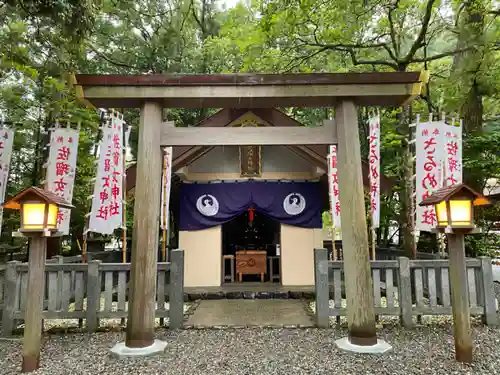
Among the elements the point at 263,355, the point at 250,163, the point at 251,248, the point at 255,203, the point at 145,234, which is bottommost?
the point at 263,355

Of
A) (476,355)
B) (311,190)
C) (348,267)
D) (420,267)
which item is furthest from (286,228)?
(476,355)

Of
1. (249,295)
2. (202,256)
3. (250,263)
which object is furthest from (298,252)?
(202,256)

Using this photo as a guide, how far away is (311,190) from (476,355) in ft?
18.7

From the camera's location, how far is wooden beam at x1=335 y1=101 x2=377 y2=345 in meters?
4.59

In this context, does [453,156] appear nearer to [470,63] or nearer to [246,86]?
[470,63]

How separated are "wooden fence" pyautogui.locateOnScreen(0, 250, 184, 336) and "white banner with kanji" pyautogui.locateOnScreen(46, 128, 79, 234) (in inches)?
38.0

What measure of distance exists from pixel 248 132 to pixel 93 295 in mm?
3658

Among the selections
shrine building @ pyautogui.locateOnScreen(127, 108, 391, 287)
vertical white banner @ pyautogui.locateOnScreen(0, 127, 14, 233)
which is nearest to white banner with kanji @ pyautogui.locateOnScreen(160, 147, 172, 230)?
shrine building @ pyautogui.locateOnScreen(127, 108, 391, 287)

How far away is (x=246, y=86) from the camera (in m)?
4.82

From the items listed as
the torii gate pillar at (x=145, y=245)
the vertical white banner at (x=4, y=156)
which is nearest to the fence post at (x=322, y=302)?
the torii gate pillar at (x=145, y=245)

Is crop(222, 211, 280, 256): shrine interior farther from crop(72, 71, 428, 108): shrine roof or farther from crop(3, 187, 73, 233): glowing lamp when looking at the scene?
crop(3, 187, 73, 233): glowing lamp

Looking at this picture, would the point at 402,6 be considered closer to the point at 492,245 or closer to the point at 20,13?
the point at 492,245

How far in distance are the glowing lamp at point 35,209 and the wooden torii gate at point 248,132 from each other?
40.3 inches

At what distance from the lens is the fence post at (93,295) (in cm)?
560
